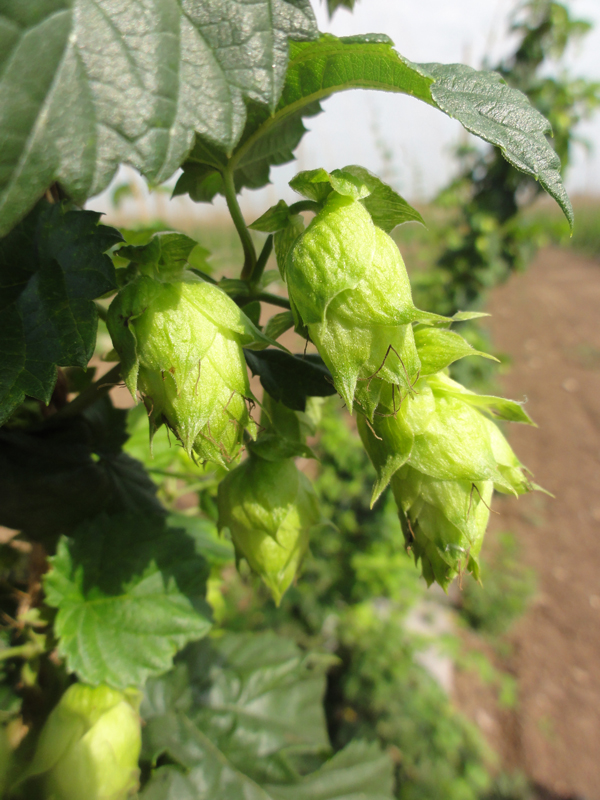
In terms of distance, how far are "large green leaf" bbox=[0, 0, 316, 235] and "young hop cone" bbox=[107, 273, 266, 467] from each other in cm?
9

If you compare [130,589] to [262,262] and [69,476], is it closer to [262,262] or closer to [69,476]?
[69,476]

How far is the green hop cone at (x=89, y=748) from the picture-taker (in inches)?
24.2

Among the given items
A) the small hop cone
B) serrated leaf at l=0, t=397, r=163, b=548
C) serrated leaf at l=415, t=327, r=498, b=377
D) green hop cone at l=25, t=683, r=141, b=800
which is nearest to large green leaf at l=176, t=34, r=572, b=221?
serrated leaf at l=415, t=327, r=498, b=377

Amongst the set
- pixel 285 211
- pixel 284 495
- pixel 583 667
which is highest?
pixel 285 211

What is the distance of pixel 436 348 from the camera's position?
453 mm

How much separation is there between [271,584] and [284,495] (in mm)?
95

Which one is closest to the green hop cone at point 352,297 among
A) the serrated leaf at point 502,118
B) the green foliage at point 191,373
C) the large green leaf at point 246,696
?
the green foliage at point 191,373

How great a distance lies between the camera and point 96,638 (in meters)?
0.67

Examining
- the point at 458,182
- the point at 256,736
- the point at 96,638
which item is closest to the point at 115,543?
the point at 96,638

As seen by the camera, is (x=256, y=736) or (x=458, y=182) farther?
(x=458, y=182)

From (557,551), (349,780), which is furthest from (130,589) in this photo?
(557,551)

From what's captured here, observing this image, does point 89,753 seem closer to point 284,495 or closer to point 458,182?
point 284,495

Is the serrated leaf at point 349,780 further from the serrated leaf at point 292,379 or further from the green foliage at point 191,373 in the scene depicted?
the serrated leaf at point 292,379

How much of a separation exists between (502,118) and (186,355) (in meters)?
0.31
